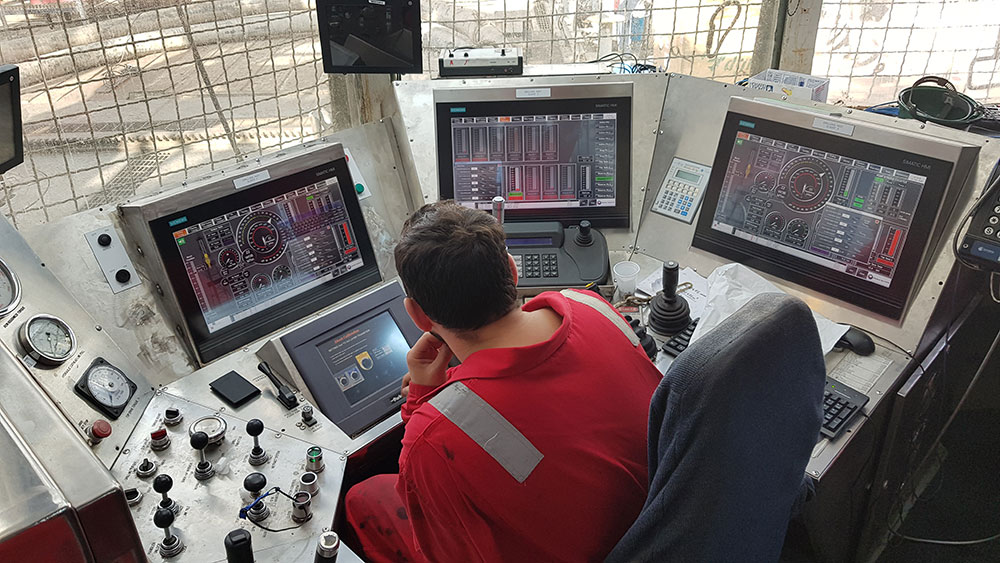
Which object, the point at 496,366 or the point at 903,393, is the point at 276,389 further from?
the point at 903,393

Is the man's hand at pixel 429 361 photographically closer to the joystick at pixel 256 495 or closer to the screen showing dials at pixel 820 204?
the joystick at pixel 256 495

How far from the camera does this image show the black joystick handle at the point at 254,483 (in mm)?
1471

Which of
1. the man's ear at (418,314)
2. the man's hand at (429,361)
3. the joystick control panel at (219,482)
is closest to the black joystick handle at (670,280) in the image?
the man's hand at (429,361)

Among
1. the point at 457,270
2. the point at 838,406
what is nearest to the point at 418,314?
the point at 457,270

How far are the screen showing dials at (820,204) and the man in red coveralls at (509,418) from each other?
0.84 m

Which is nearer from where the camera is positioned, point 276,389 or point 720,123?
point 276,389

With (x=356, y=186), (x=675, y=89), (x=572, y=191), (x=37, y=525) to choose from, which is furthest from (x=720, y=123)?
(x=37, y=525)

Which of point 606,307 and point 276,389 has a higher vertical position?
point 606,307

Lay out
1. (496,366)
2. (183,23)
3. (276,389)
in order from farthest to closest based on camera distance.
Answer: (183,23) → (276,389) → (496,366)

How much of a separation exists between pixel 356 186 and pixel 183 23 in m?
0.84

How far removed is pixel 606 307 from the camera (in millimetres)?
1543

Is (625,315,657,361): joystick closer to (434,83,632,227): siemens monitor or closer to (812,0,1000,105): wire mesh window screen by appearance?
(434,83,632,227): siemens monitor

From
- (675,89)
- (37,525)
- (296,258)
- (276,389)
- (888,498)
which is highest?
(675,89)

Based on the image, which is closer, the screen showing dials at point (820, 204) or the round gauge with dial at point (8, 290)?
the round gauge with dial at point (8, 290)
